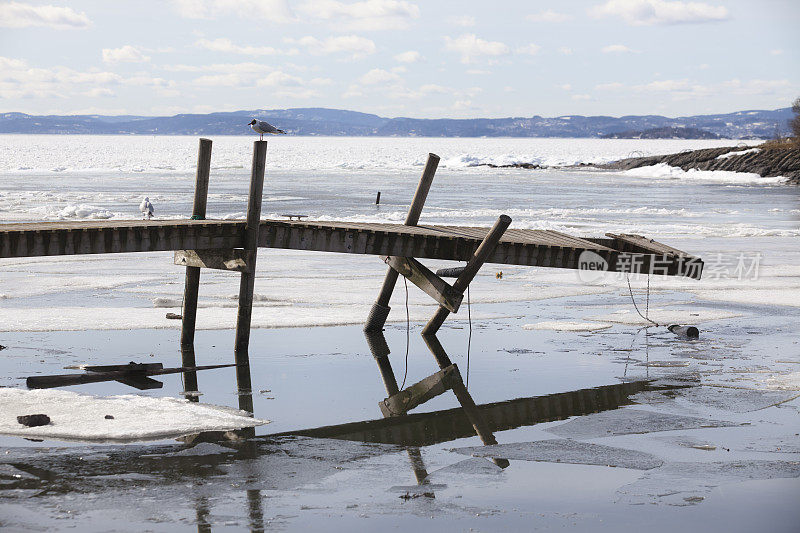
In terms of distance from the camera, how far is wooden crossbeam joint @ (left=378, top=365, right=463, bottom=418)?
30.0ft

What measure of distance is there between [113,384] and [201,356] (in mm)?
1608

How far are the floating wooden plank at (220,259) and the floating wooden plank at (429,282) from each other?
84.1 inches

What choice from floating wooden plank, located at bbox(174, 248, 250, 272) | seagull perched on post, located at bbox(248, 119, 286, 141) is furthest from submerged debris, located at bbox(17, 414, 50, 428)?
seagull perched on post, located at bbox(248, 119, 286, 141)

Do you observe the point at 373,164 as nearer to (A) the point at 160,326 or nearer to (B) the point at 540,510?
(A) the point at 160,326

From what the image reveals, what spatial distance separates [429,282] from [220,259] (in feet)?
8.69

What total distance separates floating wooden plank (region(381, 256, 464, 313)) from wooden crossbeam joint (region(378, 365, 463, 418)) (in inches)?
51.7

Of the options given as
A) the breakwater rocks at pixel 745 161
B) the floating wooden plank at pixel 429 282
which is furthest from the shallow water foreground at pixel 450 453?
the breakwater rocks at pixel 745 161

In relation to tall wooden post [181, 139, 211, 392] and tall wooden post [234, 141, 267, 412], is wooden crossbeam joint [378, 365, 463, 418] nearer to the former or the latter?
tall wooden post [234, 141, 267, 412]

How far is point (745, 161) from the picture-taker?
232 feet

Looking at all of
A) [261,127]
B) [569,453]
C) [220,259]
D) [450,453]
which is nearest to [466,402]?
[450,453]

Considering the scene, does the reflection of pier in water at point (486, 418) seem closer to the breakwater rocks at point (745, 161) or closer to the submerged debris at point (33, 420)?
the submerged debris at point (33, 420)

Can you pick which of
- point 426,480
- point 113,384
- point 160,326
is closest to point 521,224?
point 160,326

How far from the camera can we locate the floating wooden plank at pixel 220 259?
36.9 feet

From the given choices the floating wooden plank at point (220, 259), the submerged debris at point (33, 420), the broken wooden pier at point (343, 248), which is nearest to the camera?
the submerged debris at point (33, 420)
